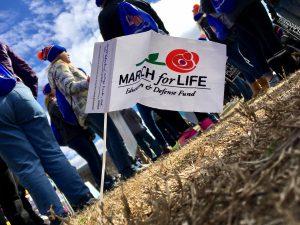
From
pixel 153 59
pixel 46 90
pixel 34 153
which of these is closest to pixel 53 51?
pixel 34 153

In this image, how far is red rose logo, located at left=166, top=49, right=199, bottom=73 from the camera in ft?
9.77

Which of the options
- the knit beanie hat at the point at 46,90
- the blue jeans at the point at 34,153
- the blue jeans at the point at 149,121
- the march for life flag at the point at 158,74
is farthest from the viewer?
the knit beanie hat at the point at 46,90

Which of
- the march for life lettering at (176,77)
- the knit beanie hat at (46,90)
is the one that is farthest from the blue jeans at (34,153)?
the knit beanie hat at (46,90)

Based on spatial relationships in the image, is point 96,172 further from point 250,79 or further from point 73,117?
point 250,79

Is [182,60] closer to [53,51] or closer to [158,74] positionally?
[158,74]

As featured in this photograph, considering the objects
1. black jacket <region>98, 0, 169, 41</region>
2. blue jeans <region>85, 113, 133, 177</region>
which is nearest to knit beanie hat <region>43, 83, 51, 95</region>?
black jacket <region>98, 0, 169, 41</region>

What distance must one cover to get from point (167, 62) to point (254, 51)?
171cm

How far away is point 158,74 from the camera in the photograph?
118 inches

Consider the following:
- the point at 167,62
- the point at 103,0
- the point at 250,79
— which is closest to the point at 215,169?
the point at 167,62

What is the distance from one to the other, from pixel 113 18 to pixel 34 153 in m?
1.67

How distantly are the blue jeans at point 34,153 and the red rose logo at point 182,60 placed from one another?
3.80ft

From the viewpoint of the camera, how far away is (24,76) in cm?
386

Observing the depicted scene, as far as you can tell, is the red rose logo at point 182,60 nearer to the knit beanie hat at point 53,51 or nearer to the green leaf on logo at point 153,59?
the green leaf on logo at point 153,59

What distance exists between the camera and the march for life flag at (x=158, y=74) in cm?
276
